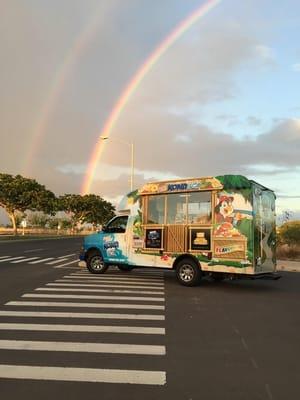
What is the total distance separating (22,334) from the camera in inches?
300

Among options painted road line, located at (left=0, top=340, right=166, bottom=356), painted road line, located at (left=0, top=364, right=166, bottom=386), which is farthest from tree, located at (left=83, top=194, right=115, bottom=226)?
painted road line, located at (left=0, top=364, right=166, bottom=386)

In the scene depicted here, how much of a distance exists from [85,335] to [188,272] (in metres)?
7.46

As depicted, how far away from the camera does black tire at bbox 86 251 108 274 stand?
58.0 feet

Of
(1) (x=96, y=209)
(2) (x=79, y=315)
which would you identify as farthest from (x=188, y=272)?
(1) (x=96, y=209)

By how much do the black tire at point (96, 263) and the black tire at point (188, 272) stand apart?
3607mm

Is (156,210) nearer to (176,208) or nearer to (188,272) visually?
(176,208)

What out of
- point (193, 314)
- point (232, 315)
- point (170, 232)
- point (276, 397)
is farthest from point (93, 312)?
point (170, 232)

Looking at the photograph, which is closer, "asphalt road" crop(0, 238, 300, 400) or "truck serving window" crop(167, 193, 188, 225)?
"asphalt road" crop(0, 238, 300, 400)

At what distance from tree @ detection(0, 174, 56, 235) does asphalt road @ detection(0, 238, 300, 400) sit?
168ft

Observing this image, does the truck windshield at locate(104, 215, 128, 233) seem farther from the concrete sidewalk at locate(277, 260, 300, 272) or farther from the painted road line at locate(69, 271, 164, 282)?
the concrete sidewalk at locate(277, 260, 300, 272)

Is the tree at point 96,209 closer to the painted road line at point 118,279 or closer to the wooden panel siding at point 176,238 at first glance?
the painted road line at point 118,279

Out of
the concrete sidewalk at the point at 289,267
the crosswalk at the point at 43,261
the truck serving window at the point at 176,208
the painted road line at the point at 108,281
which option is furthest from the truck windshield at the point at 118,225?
the concrete sidewalk at the point at 289,267

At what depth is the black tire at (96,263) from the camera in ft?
58.0

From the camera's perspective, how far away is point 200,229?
1483 centimetres
